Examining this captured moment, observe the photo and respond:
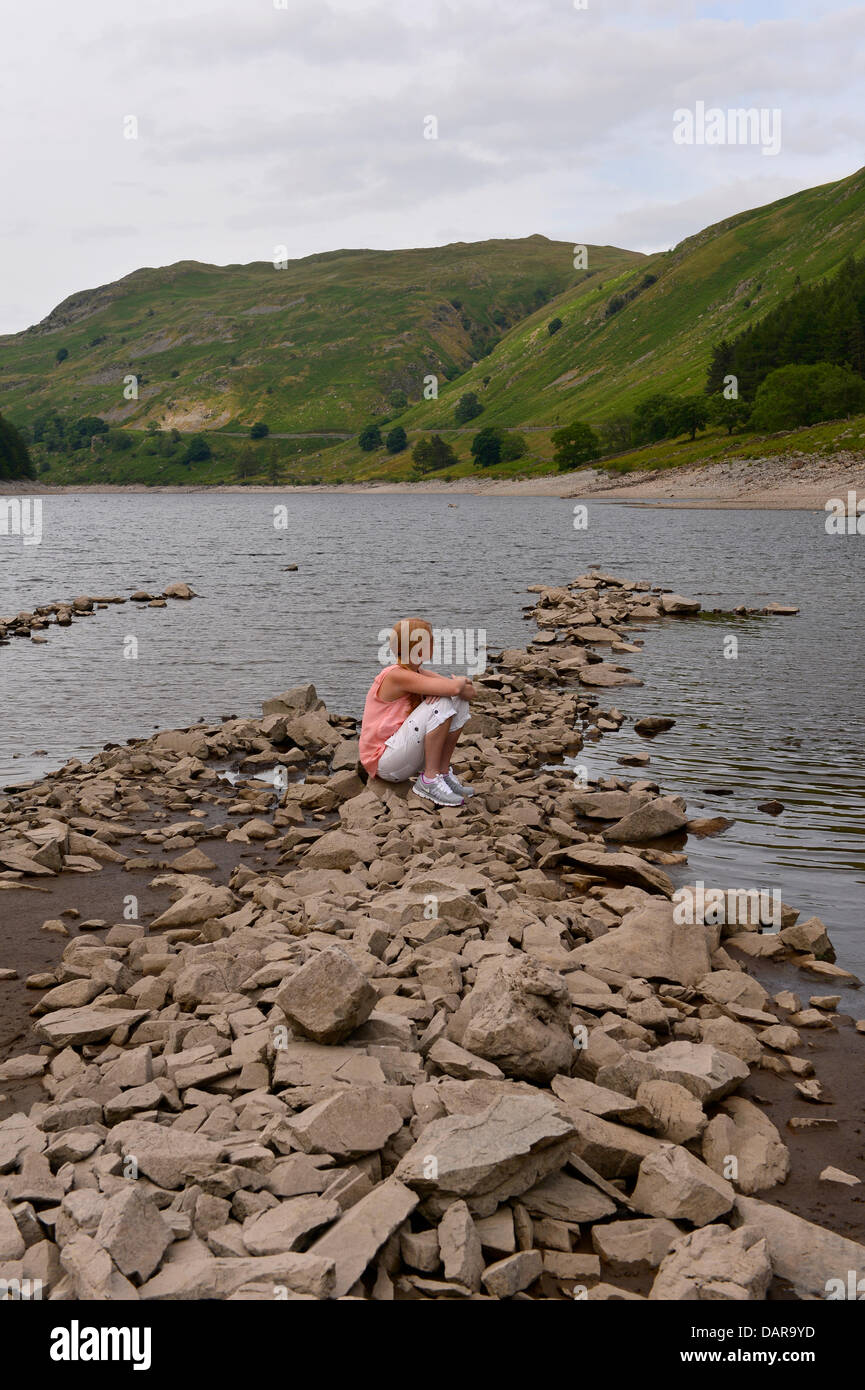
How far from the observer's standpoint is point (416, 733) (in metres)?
14.2

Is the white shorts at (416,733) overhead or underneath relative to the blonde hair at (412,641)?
underneath

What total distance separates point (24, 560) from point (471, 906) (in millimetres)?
69337

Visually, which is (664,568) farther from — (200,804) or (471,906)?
(471,906)

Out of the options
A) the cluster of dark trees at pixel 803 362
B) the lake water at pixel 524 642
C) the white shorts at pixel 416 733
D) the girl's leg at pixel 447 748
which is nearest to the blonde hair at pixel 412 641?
the white shorts at pixel 416 733

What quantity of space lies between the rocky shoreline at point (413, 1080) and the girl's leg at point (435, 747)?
1.44 meters

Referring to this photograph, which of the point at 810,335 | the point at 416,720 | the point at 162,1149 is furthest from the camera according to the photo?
the point at 810,335

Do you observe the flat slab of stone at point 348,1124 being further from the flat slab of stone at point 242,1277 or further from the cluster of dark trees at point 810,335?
the cluster of dark trees at point 810,335

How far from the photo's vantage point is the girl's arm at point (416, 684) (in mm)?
13570

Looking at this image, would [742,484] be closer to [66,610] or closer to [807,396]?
[807,396]

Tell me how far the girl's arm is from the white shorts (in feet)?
0.87

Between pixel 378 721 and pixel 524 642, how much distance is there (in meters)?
19.3

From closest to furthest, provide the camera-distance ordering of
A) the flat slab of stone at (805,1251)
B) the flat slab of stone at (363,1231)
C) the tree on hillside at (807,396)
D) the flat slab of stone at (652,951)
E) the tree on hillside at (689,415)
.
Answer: the flat slab of stone at (363,1231) < the flat slab of stone at (805,1251) < the flat slab of stone at (652,951) < the tree on hillside at (807,396) < the tree on hillside at (689,415)

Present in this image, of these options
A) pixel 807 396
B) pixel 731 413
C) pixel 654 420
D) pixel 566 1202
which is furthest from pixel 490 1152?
pixel 654 420
